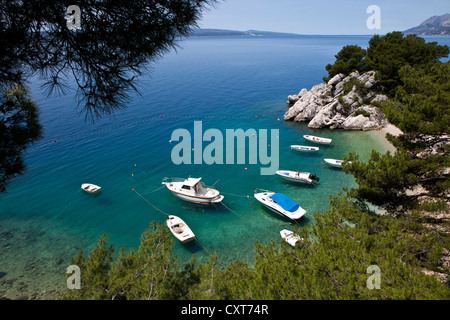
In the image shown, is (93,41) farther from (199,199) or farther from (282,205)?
(282,205)

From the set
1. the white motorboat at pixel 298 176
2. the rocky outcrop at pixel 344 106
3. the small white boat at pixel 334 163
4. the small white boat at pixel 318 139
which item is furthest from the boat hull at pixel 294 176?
the rocky outcrop at pixel 344 106

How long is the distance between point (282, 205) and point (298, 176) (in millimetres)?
5899

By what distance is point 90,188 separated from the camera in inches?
996

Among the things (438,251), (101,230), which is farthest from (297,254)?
(101,230)

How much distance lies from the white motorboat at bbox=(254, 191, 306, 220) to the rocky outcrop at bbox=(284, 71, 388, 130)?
23.0m

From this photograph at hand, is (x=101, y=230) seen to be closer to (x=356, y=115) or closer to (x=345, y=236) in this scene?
(x=345, y=236)

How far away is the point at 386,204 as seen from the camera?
13266 mm

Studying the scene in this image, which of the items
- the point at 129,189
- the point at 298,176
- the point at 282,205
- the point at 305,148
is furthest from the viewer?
the point at 305,148

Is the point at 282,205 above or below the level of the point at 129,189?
below

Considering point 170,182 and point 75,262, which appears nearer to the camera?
point 75,262

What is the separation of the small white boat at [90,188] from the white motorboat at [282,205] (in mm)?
18078

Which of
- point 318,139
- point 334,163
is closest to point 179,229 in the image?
point 334,163

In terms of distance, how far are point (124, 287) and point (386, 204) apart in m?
14.6

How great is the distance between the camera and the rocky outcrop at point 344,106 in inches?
1467
